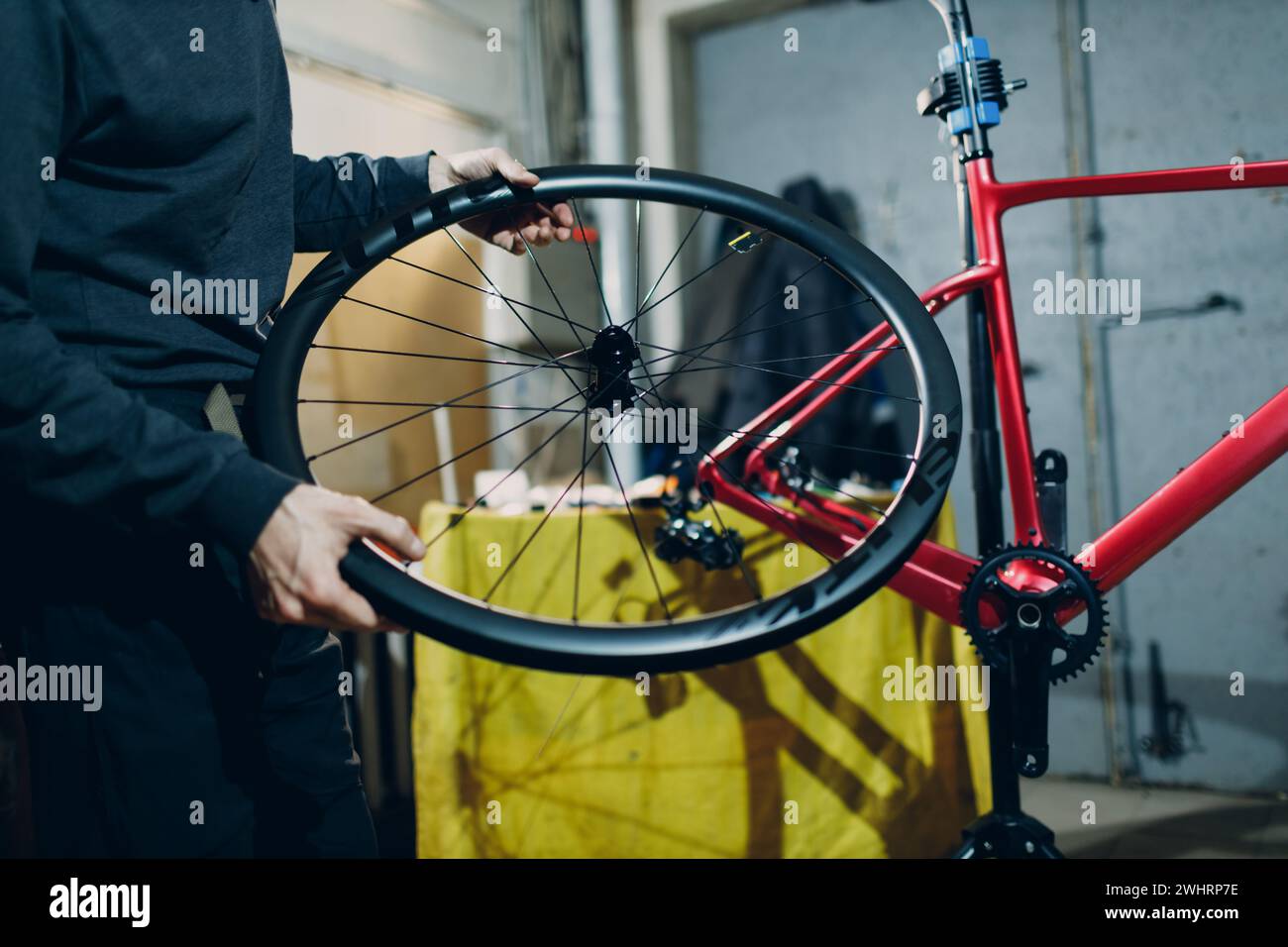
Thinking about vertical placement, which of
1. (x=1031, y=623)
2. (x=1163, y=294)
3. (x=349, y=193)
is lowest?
(x=1031, y=623)

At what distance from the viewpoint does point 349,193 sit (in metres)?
0.84

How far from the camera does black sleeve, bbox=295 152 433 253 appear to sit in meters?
0.83

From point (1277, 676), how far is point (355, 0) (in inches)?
105

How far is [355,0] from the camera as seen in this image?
2.10 m

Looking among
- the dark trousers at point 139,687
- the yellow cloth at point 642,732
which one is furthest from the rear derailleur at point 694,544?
the dark trousers at point 139,687

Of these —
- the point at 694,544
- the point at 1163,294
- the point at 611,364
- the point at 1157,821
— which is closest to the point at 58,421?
the point at 611,364

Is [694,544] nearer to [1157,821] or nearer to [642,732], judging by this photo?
[642,732]

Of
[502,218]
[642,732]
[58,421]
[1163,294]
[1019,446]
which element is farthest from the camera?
[1163,294]

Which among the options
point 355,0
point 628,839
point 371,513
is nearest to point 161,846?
point 371,513

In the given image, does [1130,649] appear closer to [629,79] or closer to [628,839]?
[628,839]

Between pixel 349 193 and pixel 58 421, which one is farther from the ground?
pixel 349 193

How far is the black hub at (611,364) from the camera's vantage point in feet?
2.21

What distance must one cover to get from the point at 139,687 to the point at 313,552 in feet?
0.78
